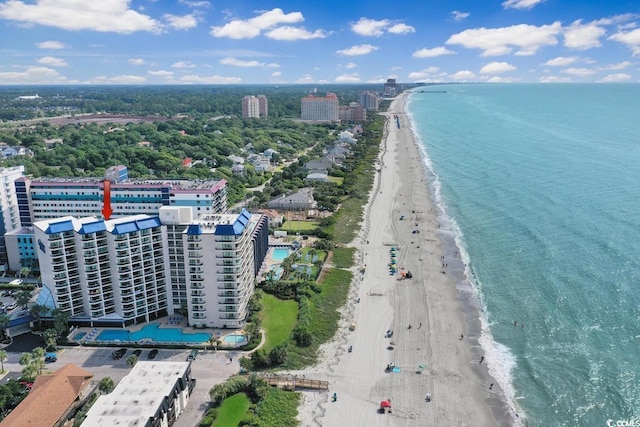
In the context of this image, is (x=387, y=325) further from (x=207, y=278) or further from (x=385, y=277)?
(x=207, y=278)

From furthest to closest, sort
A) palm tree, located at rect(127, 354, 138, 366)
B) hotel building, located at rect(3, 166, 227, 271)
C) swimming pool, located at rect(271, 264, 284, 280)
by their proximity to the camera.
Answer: hotel building, located at rect(3, 166, 227, 271) → swimming pool, located at rect(271, 264, 284, 280) → palm tree, located at rect(127, 354, 138, 366)

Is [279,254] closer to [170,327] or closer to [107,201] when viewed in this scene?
[170,327]

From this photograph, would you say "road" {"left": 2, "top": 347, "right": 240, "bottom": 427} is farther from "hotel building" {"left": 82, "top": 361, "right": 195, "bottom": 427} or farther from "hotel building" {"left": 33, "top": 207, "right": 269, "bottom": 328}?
"hotel building" {"left": 33, "top": 207, "right": 269, "bottom": 328}

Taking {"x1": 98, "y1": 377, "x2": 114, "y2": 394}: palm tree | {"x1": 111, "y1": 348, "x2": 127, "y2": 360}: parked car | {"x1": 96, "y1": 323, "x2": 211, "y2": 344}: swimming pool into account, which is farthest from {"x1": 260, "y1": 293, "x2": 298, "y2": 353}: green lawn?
{"x1": 98, "y1": 377, "x2": 114, "y2": 394}: palm tree

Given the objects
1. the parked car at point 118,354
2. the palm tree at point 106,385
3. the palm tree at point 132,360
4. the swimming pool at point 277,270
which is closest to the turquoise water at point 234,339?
the palm tree at point 132,360

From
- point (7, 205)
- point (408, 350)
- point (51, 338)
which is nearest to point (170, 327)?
point (51, 338)
